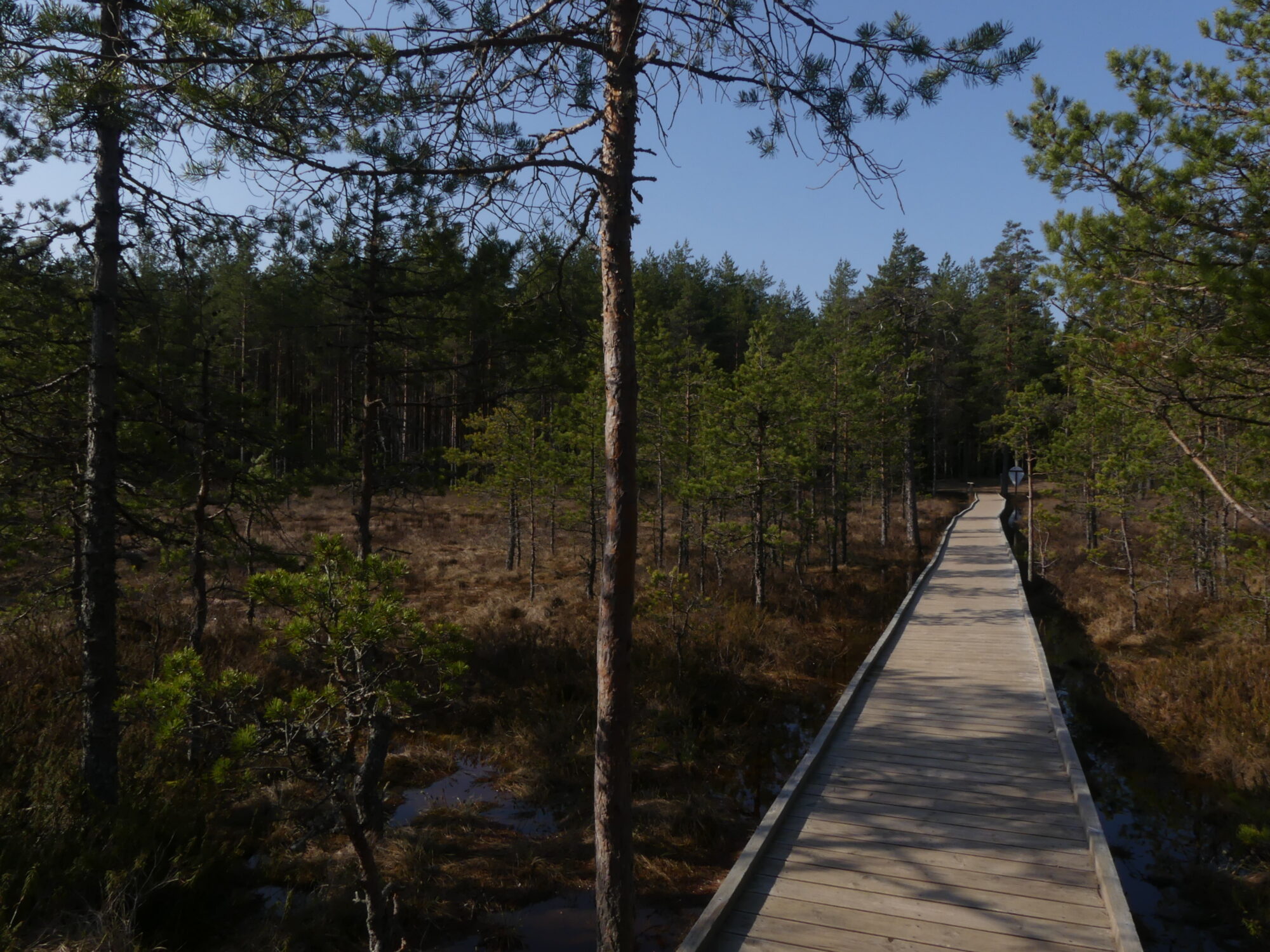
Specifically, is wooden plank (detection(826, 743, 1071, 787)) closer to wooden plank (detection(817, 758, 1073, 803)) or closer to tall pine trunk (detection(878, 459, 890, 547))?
wooden plank (detection(817, 758, 1073, 803))

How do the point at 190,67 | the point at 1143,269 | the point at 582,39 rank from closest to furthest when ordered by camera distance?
the point at 190,67
the point at 582,39
the point at 1143,269

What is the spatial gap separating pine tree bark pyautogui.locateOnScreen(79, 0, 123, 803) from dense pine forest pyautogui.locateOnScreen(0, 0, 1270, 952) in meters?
0.03

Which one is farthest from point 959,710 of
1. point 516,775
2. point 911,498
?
point 911,498

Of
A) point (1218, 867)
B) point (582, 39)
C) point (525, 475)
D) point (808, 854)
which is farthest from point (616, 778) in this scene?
point (525, 475)

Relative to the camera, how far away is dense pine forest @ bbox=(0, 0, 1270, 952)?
176 inches

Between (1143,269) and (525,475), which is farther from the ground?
(1143,269)

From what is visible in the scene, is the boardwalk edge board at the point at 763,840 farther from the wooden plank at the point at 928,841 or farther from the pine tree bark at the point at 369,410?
the pine tree bark at the point at 369,410

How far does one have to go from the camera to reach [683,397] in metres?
19.0

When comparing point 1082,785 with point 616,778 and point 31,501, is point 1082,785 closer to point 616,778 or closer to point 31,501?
point 616,778

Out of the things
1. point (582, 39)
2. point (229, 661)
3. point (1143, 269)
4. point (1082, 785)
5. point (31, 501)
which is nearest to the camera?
point (582, 39)

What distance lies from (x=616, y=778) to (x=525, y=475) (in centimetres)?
1501

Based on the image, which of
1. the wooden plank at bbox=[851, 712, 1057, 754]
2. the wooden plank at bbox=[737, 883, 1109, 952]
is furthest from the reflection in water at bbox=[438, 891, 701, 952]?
the wooden plank at bbox=[851, 712, 1057, 754]

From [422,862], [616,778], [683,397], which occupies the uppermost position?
[683,397]

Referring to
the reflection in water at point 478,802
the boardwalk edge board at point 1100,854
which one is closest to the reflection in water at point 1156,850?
the boardwalk edge board at point 1100,854
